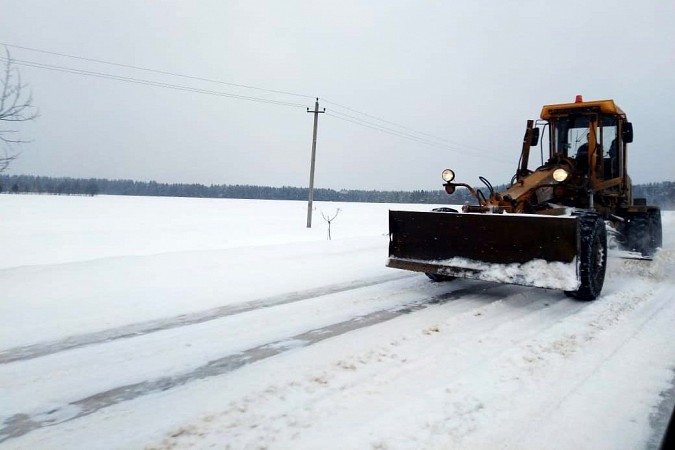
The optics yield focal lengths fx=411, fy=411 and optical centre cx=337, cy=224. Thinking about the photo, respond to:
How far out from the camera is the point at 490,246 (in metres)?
5.21

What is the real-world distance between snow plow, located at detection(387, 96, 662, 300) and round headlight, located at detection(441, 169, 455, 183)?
2 centimetres

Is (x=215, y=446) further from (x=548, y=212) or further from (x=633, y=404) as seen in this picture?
(x=548, y=212)

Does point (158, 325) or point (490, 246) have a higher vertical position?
point (490, 246)

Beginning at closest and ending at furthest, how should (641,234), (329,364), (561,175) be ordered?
(329,364)
(561,175)
(641,234)

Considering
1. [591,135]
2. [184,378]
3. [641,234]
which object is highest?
[591,135]

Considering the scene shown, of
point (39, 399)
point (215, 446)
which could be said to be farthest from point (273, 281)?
point (215, 446)

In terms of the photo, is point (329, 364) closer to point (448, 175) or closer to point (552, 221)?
point (552, 221)

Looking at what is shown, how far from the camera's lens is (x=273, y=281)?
6.27m

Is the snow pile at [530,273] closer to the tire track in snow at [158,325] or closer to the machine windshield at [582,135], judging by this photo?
the tire track in snow at [158,325]

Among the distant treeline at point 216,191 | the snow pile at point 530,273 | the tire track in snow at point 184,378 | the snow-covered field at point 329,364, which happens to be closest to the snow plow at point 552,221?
the snow pile at point 530,273

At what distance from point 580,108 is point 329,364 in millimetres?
7067

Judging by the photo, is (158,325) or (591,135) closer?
(158,325)

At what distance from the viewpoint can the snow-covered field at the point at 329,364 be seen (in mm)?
2264

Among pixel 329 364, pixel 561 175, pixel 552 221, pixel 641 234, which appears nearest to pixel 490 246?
pixel 552 221
